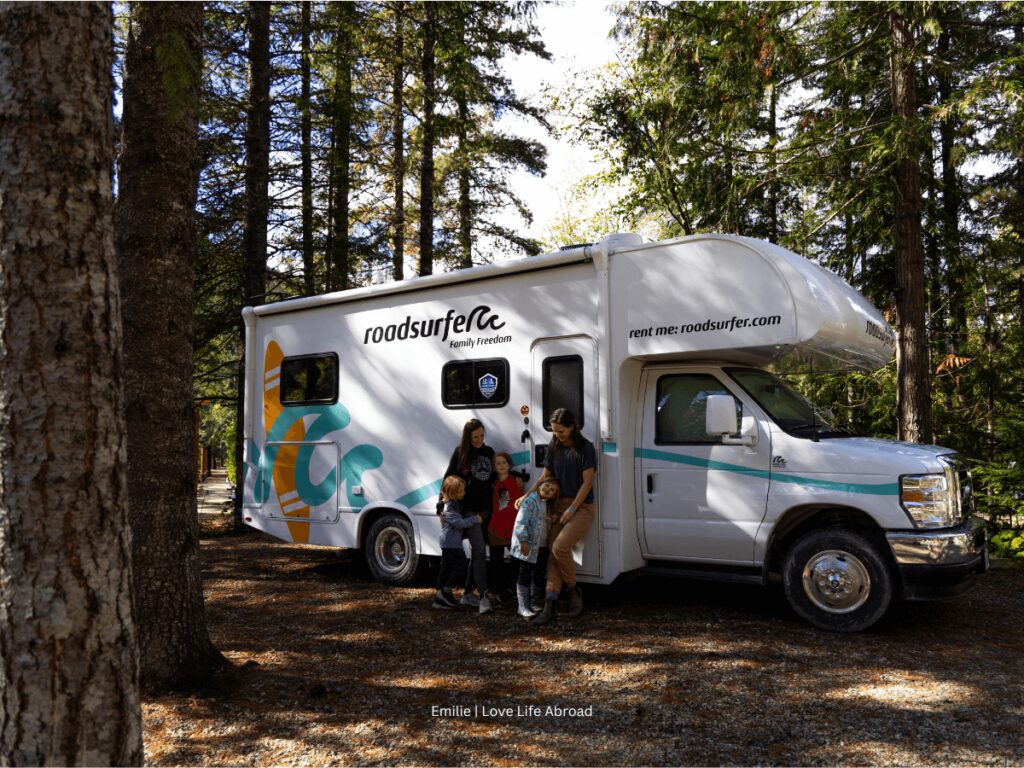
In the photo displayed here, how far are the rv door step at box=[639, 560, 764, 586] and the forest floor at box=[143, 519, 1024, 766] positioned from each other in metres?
0.37

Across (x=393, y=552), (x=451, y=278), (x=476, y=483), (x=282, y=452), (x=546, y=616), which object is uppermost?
(x=451, y=278)

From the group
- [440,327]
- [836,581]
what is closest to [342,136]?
[440,327]

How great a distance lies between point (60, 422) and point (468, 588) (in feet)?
17.5

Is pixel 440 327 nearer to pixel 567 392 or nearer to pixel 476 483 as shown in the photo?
pixel 567 392

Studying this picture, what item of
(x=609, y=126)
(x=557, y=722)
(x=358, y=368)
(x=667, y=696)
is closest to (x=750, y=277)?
(x=667, y=696)

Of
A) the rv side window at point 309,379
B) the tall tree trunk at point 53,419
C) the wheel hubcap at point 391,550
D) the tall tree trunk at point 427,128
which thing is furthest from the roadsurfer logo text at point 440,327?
the tall tree trunk at point 427,128

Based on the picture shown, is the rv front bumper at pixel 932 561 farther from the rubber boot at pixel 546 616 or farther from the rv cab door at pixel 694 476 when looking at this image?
the rubber boot at pixel 546 616

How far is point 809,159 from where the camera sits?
427 inches

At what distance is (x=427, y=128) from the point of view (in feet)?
45.2

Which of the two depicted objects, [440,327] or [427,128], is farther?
[427,128]

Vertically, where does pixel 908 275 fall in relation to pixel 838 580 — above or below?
above

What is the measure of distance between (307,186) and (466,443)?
9385mm

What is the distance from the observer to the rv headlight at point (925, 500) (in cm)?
621

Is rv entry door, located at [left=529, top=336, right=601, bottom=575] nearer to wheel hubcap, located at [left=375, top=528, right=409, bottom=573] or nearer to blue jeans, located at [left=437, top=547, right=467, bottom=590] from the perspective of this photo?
blue jeans, located at [left=437, top=547, right=467, bottom=590]
